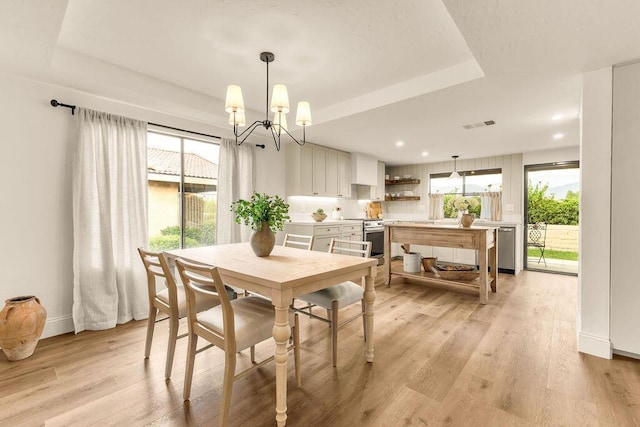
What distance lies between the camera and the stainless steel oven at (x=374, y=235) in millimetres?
5652

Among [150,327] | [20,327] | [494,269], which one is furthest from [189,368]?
[494,269]

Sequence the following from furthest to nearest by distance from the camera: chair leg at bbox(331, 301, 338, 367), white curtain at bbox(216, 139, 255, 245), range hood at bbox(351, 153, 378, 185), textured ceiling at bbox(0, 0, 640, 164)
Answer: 1. range hood at bbox(351, 153, 378, 185)
2. white curtain at bbox(216, 139, 255, 245)
3. chair leg at bbox(331, 301, 338, 367)
4. textured ceiling at bbox(0, 0, 640, 164)

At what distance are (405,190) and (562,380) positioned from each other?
5608 mm

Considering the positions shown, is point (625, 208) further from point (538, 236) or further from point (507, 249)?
point (538, 236)

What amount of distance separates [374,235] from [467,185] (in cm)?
254

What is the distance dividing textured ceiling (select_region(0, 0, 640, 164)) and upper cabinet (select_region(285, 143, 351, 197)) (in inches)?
46.2

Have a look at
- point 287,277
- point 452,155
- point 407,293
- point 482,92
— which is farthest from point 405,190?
point 287,277

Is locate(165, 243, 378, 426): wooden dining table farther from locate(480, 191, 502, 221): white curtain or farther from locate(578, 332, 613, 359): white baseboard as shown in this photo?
locate(480, 191, 502, 221): white curtain

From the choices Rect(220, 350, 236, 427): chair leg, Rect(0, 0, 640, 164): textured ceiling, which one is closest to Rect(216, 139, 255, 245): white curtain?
Rect(0, 0, 640, 164): textured ceiling

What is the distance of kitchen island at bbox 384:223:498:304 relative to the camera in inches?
140

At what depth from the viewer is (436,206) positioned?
6.73 meters

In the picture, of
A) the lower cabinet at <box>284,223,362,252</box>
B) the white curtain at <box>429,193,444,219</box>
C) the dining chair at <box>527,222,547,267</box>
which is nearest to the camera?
the lower cabinet at <box>284,223,362,252</box>

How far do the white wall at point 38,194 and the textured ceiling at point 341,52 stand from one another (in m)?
0.24

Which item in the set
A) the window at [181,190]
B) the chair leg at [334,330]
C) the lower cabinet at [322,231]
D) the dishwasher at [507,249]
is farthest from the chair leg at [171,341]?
the dishwasher at [507,249]
